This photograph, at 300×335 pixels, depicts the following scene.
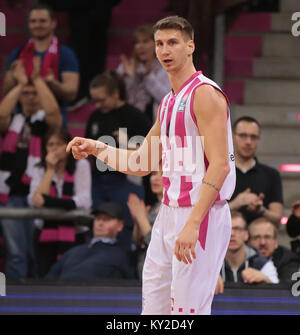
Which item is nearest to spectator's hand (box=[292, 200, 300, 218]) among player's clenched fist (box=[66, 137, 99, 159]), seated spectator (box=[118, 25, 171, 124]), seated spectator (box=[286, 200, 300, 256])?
seated spectator (box=[286, 200, 300, 256])

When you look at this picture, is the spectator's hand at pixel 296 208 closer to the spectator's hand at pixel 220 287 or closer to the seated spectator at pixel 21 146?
the spectator's hand at pixel 220 287

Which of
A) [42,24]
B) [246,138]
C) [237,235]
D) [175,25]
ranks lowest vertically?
[237,235]

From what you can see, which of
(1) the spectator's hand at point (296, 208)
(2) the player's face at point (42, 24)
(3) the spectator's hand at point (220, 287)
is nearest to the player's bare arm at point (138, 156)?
(3) the spectator's hand at point (220, 287)

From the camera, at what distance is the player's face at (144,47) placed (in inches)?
221

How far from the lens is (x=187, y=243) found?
8.93 ft

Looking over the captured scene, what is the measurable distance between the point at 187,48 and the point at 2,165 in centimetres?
273

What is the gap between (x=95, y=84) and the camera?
532cm

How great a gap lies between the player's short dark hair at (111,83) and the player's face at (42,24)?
0.61 m

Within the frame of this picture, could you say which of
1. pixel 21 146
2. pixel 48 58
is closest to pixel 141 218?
pixel 21 146

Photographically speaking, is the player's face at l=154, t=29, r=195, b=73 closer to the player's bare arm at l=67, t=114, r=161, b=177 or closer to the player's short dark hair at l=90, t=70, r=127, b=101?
the player's bare arm at l=67, t=114, r=161, b=177

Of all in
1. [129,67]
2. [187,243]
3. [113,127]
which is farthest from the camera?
[129,67]

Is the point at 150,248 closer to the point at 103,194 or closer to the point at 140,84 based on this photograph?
the point at 103,194

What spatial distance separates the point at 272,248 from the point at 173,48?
87.8 inches

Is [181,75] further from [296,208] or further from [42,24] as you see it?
[42,24]
